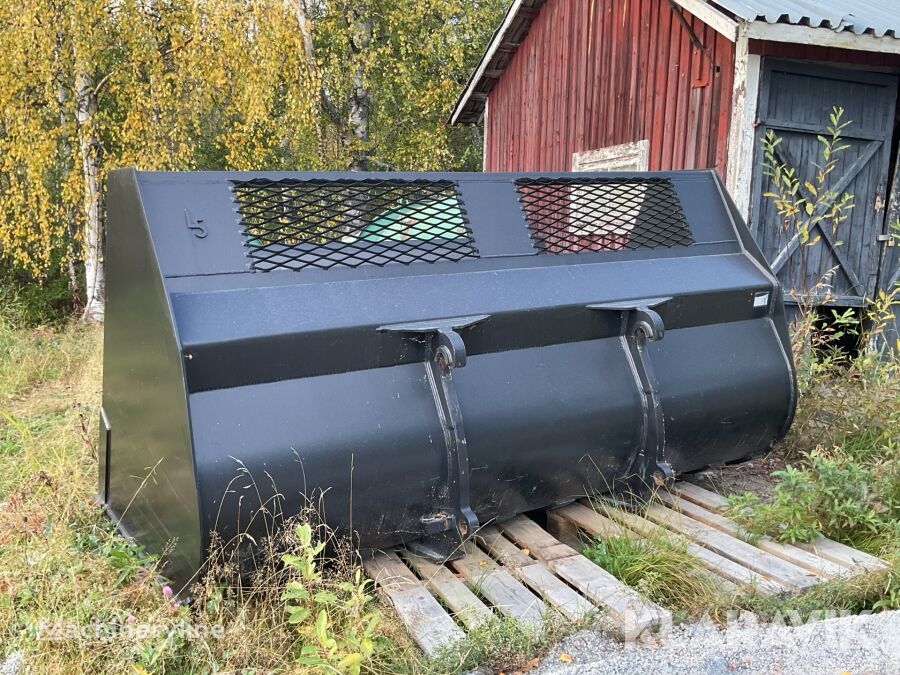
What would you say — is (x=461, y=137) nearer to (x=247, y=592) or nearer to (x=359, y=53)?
(x=359, y=53)

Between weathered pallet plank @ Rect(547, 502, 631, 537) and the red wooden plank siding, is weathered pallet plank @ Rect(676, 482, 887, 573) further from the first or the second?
the red wooden plank siding

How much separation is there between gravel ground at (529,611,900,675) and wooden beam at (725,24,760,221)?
4051 mm

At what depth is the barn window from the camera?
22.9 feet

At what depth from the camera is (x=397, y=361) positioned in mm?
2426

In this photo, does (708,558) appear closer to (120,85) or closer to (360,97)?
(120,85)

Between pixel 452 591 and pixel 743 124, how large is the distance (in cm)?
463

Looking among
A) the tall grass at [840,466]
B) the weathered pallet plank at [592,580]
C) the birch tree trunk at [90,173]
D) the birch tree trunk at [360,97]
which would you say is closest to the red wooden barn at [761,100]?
the tall grass at [840,466]

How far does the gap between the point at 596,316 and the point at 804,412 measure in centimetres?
168

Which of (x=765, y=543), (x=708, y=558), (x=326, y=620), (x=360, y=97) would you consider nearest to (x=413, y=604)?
(x=326, y=620)

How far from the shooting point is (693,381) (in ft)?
9.66

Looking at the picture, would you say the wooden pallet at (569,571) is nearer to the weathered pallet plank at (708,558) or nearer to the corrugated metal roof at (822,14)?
the weathered pallet plank at (708,558)

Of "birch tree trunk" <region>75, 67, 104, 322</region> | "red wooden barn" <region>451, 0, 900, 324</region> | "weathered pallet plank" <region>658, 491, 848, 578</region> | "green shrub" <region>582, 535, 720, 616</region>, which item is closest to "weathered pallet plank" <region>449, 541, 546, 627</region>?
"green shrub" <region>582, 535, 720, 616</region>

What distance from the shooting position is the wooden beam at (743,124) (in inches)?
217

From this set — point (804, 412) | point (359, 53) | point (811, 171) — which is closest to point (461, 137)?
point (359, 53)
